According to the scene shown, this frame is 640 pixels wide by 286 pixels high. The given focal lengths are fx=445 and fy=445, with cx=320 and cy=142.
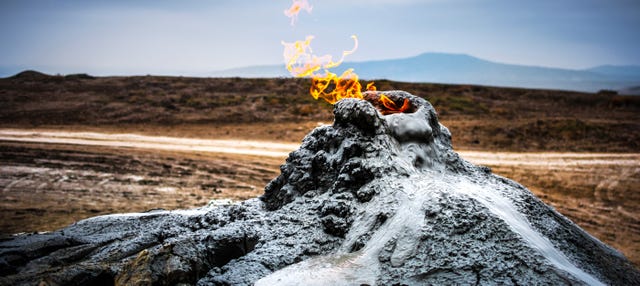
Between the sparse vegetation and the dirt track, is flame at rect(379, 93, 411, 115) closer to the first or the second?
the dirt track

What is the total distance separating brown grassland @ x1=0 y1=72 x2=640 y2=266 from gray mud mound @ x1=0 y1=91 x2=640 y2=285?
13.7ft

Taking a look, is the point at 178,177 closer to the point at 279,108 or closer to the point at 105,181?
the point at 105,181

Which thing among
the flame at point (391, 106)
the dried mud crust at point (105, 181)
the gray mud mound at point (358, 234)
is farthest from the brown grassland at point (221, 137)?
the flame at point (391, 106)

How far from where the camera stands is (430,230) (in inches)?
120

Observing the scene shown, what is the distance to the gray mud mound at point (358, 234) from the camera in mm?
2920

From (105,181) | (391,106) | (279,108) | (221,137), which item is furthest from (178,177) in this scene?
(279,108)

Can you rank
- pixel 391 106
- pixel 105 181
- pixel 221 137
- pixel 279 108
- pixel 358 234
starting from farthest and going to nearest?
1. pixel 279 108
2. pixel 221 137
3. pixel 105 181
4. pixel 391 106
5. pixel 358 234

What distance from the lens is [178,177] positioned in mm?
11367

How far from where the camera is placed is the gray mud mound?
2920 mm

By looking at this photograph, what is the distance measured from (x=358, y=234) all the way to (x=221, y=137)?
15684 millimetres

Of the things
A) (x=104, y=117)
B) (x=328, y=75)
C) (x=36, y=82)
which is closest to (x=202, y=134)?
(x=104, y=117)

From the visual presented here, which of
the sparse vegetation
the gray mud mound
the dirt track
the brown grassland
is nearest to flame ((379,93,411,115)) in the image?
the gray mud mound

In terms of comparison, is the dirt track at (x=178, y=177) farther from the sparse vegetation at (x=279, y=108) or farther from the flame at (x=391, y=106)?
the flame at (x=391, y=106)

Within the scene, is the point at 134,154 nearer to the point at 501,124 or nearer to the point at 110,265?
the point at 110,265
